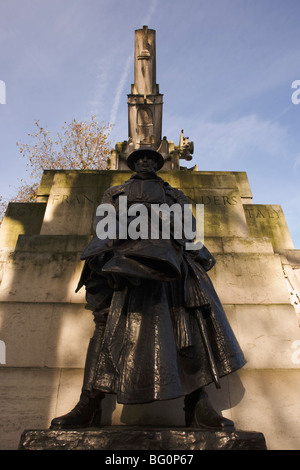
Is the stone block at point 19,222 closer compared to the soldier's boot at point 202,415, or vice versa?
the soldier's boot at point 202,415

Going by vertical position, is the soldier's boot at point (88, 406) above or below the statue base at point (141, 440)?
above

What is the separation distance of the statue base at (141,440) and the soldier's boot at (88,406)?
0.37 meters

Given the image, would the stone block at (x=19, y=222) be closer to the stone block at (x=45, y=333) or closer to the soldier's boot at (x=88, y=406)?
the stone block at (x=45, y=333)

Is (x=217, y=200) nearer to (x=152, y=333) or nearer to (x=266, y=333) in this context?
(x=266, y=333)

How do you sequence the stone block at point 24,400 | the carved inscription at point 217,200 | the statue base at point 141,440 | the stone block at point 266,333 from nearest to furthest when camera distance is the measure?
the statue base at point 141,440 < the stone block at point 24,400 < the stone block at point 266,333 < the carved inscription at point 217,200

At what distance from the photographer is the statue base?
2.60 m

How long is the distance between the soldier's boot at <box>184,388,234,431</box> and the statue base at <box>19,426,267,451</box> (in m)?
0.21

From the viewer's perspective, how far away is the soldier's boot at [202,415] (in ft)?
9.57

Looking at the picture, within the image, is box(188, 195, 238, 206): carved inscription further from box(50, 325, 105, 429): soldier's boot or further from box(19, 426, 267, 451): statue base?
box(19, 426, 267, 451): statue base

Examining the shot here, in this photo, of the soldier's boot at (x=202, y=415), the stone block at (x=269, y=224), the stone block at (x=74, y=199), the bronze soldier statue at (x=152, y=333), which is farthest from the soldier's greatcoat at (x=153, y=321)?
the stone block at (x=269, y=224)

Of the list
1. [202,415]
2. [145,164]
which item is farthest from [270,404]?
[145,164]

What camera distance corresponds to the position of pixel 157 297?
3283mm

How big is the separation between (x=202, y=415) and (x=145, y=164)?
3.00m

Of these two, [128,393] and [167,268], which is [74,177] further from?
[128,393]
